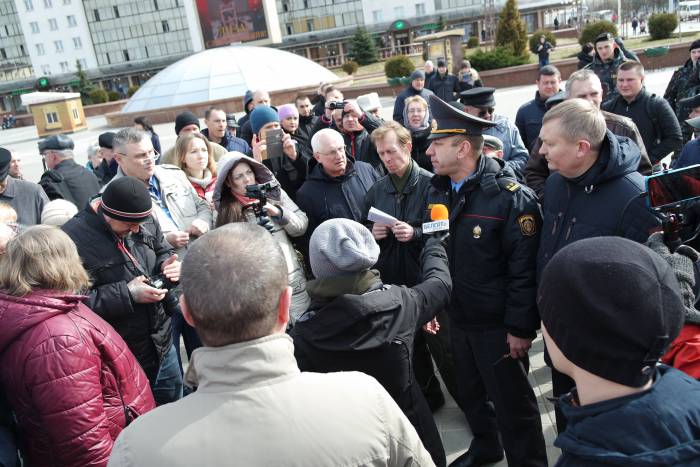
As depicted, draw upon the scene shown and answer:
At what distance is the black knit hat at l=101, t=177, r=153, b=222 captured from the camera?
320 centimetres

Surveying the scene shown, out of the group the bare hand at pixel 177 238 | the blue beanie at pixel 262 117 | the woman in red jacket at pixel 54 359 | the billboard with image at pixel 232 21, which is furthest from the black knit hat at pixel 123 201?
the billboard with image at pixel 232 21

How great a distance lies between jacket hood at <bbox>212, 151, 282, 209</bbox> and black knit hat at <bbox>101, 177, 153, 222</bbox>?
737 mm

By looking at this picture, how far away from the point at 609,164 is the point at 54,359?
267 centimetres

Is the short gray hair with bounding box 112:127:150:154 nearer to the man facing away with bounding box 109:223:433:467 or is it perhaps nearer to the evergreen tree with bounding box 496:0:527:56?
the man facing away with bounding box 109:223:433:467

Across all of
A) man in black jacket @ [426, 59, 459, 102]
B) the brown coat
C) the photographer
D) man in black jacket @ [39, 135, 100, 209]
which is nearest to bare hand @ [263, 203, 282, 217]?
the photographer

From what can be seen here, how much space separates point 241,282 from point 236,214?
8.04ft

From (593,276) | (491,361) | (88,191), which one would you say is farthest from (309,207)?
(593,276)

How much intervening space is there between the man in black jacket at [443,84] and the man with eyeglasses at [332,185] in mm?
9719

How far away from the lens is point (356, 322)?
7.30 feet

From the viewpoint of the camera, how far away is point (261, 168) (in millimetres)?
4070

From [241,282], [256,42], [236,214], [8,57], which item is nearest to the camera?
[241,282]

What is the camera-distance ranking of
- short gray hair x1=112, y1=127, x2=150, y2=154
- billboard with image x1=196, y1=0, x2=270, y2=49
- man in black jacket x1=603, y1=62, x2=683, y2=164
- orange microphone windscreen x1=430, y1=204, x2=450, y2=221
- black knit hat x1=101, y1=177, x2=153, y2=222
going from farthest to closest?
billboard with image x1=196, y1=0, x2=270, y2=49
man in black jacket x1=603, y1=62, x2=683, y2=164
short gray hair x1=112, y1=127, x2=150, y2=154
black knit hat x1=101, y1=177, x2=153, y2=222
orange microphone windscreen x1=430, y1=204, x2=450, y2=221

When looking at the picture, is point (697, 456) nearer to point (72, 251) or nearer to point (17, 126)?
point (72, 251)

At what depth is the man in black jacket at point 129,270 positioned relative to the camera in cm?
322
